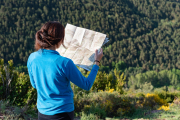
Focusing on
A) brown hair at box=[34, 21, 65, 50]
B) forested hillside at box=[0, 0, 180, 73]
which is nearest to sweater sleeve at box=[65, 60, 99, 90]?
brown hair at box=[34, 21, 65, 50]

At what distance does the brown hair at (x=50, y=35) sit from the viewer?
3.53 ft

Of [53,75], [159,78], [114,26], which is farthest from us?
[114,26]

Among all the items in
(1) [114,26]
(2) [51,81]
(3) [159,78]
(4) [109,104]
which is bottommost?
(3) [159,78]

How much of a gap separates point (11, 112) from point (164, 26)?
221ft

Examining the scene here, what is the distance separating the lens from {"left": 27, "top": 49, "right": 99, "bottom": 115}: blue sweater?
3.48 feet

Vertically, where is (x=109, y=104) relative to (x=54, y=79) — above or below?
below

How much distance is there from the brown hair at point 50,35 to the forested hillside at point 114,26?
3670 centimetres

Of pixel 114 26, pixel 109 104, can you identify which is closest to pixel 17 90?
pixel 109 104

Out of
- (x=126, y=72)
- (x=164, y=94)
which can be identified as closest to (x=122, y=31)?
(x=126, y=72)

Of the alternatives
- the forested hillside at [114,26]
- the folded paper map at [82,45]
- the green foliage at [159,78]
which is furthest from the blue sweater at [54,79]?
the green foliage at [159,78]

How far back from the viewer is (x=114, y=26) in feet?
189

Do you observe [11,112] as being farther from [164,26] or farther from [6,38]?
[164,26]

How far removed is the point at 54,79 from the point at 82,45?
2.42 feet

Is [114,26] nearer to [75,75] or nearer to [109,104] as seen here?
[109,104]
